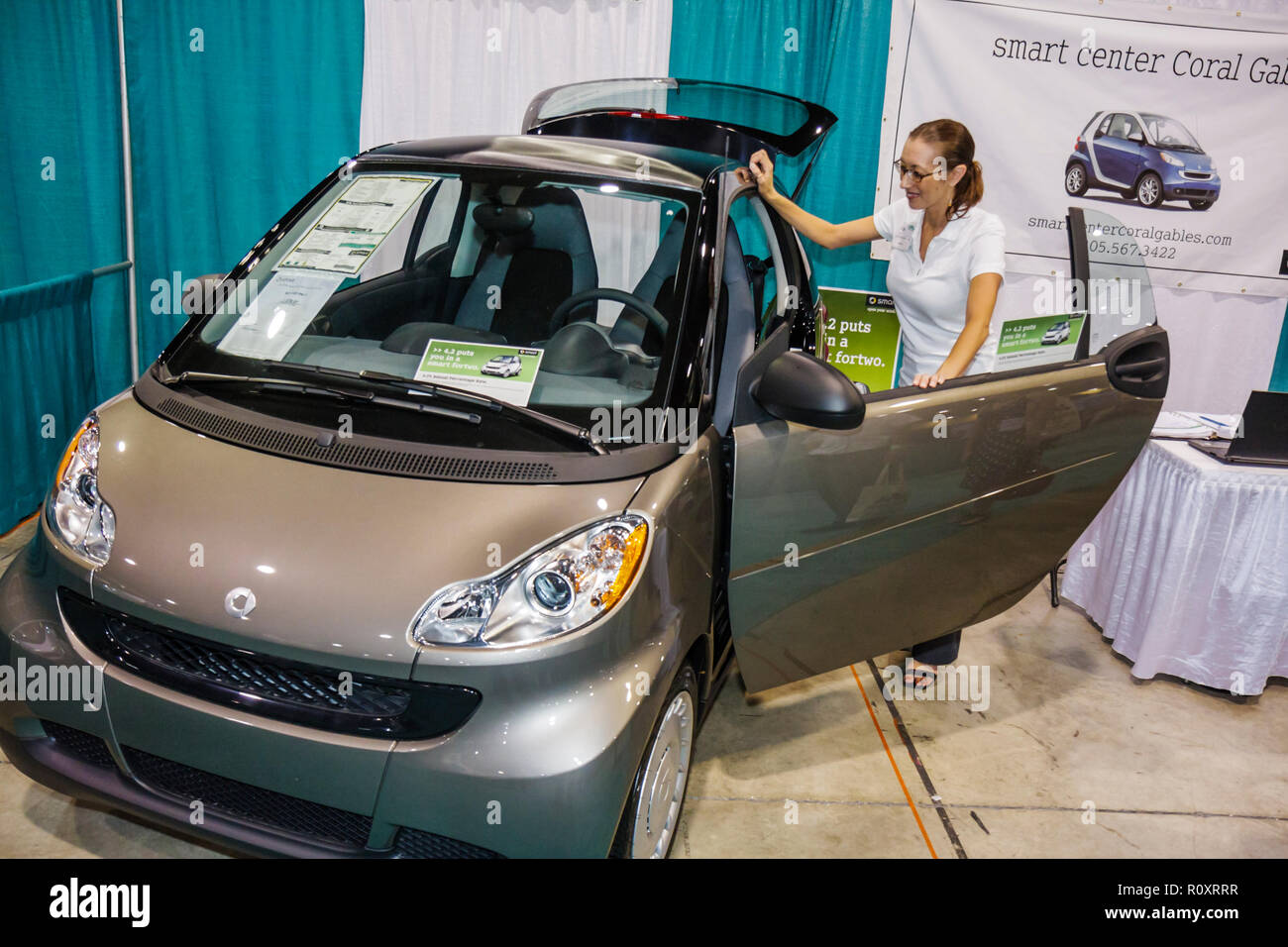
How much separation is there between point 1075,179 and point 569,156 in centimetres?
330

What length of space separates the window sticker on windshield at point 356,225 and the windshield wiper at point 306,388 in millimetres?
378

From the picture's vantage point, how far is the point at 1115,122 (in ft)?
15.5

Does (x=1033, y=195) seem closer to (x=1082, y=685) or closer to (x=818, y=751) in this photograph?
(x=1082, y=685)

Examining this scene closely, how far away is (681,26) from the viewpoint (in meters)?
4.73

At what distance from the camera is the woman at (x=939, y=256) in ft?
9.45

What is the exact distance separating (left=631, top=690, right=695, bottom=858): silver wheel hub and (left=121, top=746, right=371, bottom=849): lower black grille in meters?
0.56

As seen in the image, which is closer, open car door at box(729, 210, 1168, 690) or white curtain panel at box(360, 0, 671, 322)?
open car door at box(729, 210, 1168, 690)

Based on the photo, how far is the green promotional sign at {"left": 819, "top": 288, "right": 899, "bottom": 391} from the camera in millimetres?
4934

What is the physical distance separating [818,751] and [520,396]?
1525 mm

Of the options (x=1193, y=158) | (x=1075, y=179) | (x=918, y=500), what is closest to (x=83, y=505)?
(x=918, y=500)

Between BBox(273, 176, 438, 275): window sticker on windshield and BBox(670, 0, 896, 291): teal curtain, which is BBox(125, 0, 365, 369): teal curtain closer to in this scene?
BBox(670, 0, 896, 291): teal curtain

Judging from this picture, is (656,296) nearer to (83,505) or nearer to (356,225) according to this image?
(356,225)

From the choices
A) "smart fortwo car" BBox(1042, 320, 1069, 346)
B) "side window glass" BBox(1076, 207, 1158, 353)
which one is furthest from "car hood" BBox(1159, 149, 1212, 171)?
"smart fortwo car" BBox(1042, 320, 1069, 346)

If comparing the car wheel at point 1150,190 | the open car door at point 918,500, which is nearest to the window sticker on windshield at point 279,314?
the open car door at point 918,500
